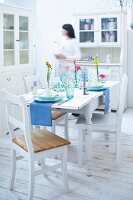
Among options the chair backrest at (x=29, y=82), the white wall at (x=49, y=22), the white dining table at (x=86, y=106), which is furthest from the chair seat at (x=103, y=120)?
the white wall at (x=49, y=22)

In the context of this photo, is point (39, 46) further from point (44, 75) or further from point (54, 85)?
point (54, 85)

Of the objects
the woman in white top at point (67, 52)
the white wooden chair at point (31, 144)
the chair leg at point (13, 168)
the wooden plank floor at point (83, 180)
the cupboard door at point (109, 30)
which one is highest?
the cupboard door at point (109, 30)

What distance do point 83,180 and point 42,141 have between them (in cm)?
57

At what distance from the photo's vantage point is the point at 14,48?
Result: 402cm

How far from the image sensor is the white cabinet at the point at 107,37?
15.4 ft

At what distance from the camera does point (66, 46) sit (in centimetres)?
425

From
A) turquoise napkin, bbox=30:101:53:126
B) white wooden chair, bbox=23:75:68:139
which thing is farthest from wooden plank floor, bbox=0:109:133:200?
turquoise napkin, bbox=30:101:53:126

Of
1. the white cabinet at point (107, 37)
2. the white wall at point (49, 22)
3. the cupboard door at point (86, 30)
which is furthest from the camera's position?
the white wall at point (49, 22)

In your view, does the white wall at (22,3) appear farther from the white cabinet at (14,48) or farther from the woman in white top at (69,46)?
the woman in white top at (69,46)

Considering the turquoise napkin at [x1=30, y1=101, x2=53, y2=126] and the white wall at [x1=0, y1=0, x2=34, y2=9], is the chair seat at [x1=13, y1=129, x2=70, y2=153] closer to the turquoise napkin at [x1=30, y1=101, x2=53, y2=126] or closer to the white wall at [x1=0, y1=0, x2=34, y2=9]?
the turquoise napkin at [x1=30, y1=101, x2=53, y2=126]

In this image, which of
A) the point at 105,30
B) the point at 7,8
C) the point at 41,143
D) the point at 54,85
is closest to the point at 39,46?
the point at 105,30

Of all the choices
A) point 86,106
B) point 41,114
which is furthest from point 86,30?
point 41,114

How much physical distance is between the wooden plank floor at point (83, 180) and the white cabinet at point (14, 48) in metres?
0.87

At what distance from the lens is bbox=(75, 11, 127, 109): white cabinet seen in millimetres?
4688
